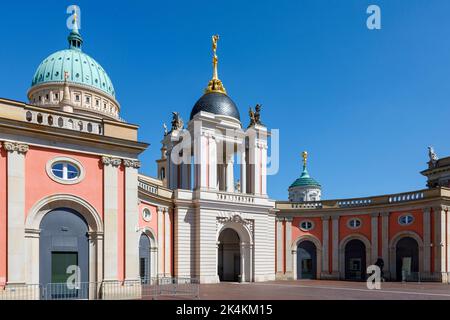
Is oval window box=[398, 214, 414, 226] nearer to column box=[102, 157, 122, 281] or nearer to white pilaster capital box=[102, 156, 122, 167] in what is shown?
column box=[102, 157, 122, 281]

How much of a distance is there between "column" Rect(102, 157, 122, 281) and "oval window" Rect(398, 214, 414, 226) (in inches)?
1163

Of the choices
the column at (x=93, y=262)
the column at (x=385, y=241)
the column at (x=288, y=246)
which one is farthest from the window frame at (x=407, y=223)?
the column at (x=93, y=262)

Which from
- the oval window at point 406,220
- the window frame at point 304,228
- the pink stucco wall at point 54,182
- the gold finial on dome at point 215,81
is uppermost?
the gold finial on dome at point 215,81

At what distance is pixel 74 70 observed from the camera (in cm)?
6294

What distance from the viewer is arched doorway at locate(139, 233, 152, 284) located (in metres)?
33.5

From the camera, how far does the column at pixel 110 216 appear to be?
21688 millimetres

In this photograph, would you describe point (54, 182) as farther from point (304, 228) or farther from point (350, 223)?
point (350, 223)

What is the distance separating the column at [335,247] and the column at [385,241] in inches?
186

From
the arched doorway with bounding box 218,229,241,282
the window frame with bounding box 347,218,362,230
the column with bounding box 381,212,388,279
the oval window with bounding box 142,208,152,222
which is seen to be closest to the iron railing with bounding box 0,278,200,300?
the oval window with bounding box 142,208,152,222

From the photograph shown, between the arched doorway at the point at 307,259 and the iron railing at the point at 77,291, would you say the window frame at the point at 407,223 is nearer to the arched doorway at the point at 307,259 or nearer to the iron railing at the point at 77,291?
the arched doorway at the point at 307,259

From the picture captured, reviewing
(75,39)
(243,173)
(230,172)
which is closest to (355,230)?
(243,173)
